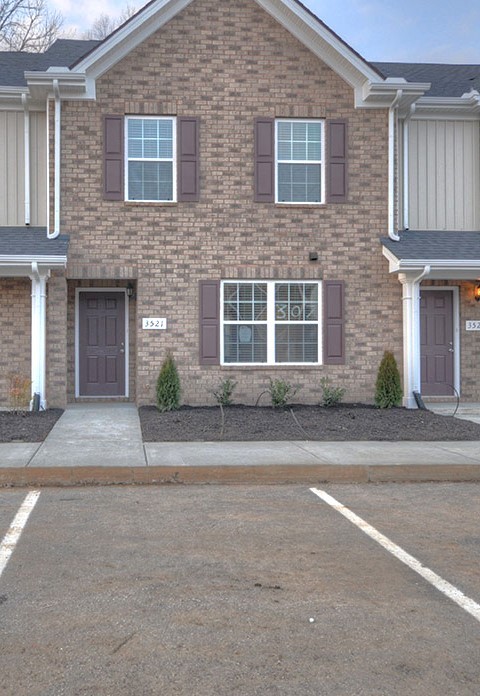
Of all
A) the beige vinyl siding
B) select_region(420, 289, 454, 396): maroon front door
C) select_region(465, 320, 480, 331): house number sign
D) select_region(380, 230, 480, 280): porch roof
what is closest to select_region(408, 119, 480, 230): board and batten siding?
select_region(380, 230, 480, 280): porch roof

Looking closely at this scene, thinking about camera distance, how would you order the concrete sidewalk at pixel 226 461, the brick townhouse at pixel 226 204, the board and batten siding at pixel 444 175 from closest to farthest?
the concrete sidewalk at pixel 226 461, the brick townhouse at pixel 226 204, the board and batten siding at pixel 444 175

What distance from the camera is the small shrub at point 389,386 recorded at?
549 inches

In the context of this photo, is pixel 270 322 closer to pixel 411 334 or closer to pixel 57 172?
→ pixel 411 334

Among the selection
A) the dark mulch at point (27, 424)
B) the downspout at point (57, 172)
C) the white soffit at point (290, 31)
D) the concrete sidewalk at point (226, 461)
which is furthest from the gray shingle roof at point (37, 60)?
the concrete sidewalk at point (226, 461)

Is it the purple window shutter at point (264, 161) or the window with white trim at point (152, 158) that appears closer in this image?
the window with white trim at point (152, 158)

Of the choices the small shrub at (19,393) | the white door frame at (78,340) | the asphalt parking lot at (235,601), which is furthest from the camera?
the white door frame at (78,340)

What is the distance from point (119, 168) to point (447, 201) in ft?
21.7

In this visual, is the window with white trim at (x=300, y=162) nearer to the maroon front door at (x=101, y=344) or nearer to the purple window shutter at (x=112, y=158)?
the purple window shutter at (x=112, y=158)

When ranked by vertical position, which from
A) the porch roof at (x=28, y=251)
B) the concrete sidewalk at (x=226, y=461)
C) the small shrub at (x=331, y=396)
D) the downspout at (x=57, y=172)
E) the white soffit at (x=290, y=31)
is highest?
the white soffit at (x=290, y=31)

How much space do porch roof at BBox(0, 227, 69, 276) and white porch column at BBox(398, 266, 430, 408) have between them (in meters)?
6.28

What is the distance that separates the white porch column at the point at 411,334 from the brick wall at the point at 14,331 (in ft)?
23.3

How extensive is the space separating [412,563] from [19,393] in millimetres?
8831

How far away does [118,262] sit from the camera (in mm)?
14055

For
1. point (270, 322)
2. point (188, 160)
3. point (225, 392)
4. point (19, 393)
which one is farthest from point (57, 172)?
point (225, 392)
